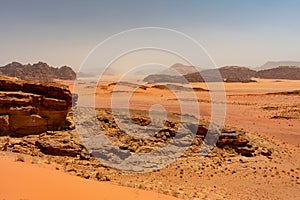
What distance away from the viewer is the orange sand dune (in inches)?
271

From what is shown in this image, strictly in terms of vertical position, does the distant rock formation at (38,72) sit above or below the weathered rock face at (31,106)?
above

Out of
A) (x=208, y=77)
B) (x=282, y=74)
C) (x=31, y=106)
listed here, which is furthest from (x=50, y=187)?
(x=282, y=74)

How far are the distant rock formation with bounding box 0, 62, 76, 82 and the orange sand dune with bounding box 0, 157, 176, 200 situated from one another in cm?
6285

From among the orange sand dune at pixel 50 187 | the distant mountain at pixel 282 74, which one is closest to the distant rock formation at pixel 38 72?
the distant mountain at pixel 282 74

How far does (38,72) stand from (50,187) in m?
69.6

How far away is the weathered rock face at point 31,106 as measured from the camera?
13.2 metres

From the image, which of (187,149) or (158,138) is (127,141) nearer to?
(158,138)

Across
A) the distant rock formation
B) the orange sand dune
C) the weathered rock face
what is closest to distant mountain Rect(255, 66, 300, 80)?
the distant rock formation

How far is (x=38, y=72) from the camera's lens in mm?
72938

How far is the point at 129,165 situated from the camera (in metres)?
13.5

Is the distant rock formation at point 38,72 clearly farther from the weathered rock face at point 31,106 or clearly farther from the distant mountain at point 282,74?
the weathered rock face at point 31,106

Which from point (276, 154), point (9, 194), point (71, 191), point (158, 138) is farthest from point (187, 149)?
point (9, 194)

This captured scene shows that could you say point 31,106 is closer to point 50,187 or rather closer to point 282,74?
point 50,187

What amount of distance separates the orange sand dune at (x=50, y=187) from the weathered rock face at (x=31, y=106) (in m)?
4.95
